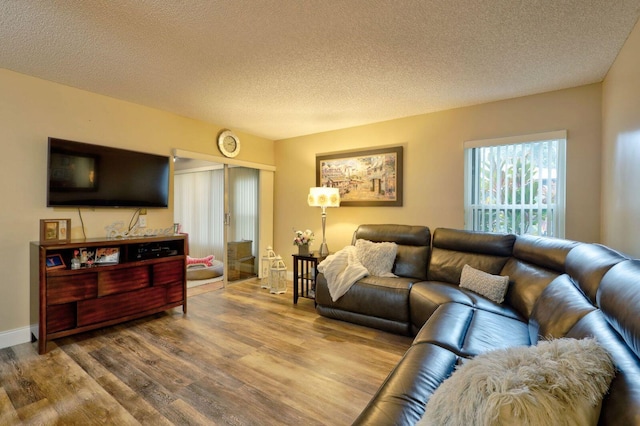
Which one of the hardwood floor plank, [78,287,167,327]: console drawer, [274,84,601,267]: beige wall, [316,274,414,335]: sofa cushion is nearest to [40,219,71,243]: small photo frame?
[78,287,167,327]: console drawer

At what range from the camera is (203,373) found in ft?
6.93

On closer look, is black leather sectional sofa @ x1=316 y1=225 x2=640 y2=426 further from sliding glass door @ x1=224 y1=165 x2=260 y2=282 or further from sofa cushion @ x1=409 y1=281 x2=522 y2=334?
sliding glass door @ x1=224 y1=165 x2=260 y2=282

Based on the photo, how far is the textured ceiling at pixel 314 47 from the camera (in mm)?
1771

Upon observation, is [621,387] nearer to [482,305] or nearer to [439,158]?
[482,305]

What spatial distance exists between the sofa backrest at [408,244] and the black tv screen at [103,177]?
2.72 m

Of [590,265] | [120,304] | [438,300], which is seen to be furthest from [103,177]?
[590,265]

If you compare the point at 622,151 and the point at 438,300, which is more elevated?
the point at 622,151

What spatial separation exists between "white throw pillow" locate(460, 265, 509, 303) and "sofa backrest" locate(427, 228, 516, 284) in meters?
0.16

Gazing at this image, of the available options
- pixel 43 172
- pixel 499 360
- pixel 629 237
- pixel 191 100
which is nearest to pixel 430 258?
pixel 629 237

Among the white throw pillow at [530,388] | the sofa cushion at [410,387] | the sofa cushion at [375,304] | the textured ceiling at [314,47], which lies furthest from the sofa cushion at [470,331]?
the textured ceiling at [314,47]

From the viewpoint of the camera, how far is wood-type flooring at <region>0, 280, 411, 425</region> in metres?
1.70

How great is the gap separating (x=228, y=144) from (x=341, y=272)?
2.69 metres

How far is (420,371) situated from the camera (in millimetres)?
1312

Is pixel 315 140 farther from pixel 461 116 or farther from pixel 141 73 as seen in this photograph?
pixel 141 73
